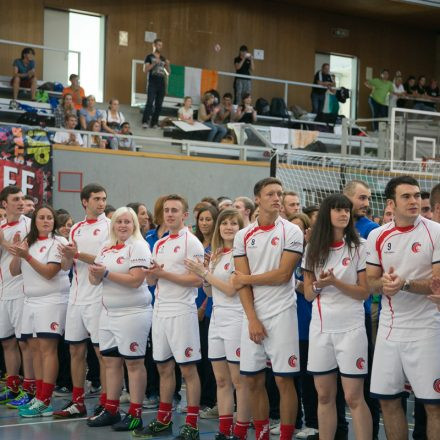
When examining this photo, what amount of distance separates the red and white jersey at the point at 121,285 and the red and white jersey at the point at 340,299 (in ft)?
6.52

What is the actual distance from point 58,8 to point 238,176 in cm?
709

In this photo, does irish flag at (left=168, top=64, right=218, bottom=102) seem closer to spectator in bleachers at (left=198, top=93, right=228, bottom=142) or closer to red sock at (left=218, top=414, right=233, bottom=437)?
spectator in bleachers at (left=198, top=93, right=228, bottom=142)

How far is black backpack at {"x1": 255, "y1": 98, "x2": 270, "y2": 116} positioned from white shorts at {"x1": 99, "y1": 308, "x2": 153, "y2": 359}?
14.3 meters

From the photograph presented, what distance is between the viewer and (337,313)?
6.36 meters

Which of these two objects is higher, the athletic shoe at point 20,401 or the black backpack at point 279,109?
the black backpack at point 279,109

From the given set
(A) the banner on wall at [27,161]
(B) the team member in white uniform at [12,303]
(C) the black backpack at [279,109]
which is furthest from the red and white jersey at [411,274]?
(C) the black backpack at [279,109]

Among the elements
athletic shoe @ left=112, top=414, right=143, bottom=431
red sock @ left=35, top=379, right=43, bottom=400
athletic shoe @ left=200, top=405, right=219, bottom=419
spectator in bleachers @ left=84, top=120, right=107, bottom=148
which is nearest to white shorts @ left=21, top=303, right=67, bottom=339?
red sock @ left=35, top=379, right=43, bottom=400

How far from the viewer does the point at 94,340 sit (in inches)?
331

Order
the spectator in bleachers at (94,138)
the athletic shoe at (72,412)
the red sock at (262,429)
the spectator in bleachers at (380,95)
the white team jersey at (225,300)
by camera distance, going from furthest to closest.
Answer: the spectator in bleachers at (380,95) < the spectator in bleachers at (94,138) < the athletic shoe at (72,412) < the white team jersey at (225,300) < the red sock at (262,429)

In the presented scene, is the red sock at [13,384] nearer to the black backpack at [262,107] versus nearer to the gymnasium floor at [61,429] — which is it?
the gymnasium floor at [61,429]

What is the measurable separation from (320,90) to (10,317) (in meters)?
15.3

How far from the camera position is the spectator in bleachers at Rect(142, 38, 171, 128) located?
18.9 m

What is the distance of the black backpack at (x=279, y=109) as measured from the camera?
2202 cm

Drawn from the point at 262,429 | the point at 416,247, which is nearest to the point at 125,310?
the point at 262,429
